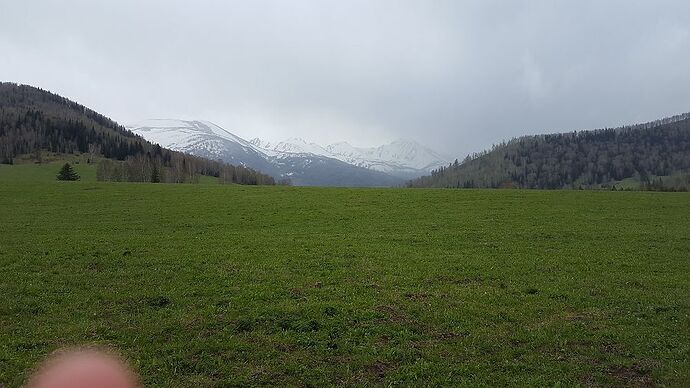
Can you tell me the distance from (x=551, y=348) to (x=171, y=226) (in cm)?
3342

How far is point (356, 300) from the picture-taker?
17.3 m

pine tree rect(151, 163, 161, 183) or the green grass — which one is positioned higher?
pine tree rect(151, 163, 161, 183)

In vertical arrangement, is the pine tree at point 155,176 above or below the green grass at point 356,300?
above

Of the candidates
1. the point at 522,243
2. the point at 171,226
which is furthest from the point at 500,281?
the point at 171,226

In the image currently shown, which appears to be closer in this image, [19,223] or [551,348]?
[551,348]

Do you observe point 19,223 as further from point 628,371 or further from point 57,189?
point 628,371

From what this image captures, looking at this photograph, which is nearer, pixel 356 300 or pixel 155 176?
pixel 356 300

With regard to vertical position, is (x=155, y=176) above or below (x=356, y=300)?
above

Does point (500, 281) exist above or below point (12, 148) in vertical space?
below

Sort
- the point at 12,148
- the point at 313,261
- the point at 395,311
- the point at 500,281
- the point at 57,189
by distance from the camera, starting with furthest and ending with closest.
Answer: the point at 12,148 < the point at 57,189 < the point at 313,261 < the point at 500,281 < the point at 395,311

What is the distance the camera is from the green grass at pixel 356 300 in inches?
468

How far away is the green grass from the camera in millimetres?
11875

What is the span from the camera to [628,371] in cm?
1170

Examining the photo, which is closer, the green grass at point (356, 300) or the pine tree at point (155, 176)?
the green grass at point (356, 300)
